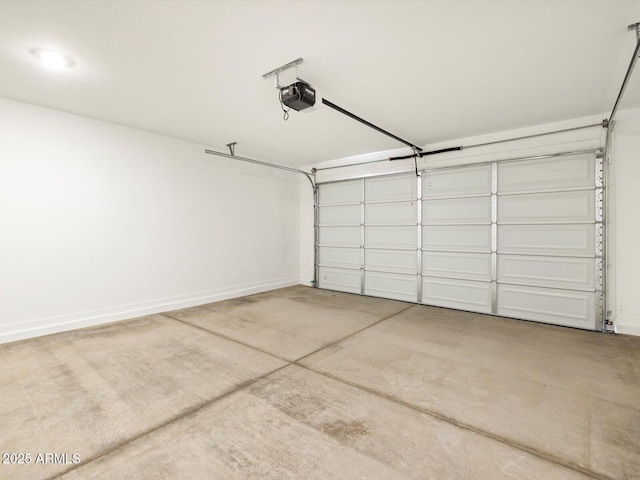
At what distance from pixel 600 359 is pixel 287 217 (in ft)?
18.1

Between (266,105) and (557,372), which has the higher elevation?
(266,105)

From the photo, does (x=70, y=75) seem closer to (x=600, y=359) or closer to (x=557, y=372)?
(x=557, y=372)

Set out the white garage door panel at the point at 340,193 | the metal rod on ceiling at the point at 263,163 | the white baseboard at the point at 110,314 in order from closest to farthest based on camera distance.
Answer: the white baseboard at the point at 110,314, the metal rod on ceiling at the point at 263,163, the white garage door panel at the point at 340,193

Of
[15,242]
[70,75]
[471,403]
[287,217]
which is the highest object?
[70,75]

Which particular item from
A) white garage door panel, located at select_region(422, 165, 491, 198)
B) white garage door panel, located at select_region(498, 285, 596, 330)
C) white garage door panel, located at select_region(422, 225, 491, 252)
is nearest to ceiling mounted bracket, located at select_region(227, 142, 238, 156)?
white garage door panel, located at select_region(422, 165, 491, 198)

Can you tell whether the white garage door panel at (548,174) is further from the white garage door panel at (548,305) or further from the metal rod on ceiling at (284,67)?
the metal rod on ceiling at (284,67)

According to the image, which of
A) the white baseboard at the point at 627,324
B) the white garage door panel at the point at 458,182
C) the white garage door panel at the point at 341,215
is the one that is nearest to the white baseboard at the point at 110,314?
the white garage door panel at the point at 341,215

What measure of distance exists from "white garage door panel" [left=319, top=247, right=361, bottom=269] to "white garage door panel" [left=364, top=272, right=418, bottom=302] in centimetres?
41

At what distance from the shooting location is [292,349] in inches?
126

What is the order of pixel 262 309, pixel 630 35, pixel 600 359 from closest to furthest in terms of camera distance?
1. pixel 630 35
2. pixel 600 359
3. pixel 262 309

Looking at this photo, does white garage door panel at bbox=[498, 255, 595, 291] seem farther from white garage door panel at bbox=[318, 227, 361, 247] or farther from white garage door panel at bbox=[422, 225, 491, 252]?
white garage door panel at bbox=[318, 227, 361, 247]

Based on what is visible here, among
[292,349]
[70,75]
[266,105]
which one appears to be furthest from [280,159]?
[292,349]

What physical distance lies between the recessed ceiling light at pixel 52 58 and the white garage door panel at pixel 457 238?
200 inches

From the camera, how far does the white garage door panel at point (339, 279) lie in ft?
20.4
